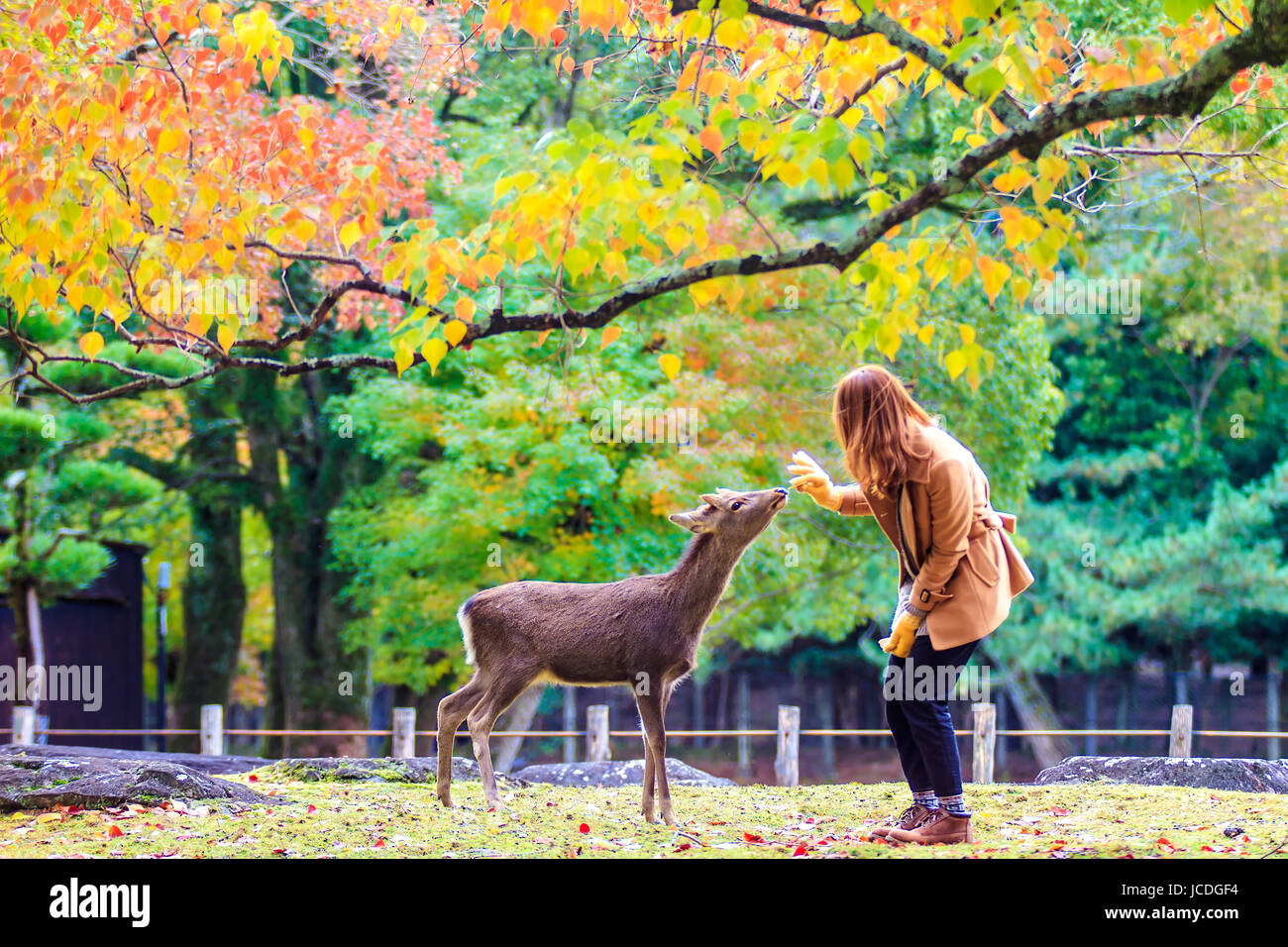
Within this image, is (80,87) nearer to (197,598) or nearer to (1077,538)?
(197,598)

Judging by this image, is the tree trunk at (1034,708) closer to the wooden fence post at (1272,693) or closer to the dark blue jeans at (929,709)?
the wooden fence post at (1272,693)

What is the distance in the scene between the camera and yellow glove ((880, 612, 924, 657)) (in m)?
4.75

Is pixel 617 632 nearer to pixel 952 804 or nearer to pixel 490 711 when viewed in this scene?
pixel 490 711

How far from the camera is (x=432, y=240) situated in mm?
5168

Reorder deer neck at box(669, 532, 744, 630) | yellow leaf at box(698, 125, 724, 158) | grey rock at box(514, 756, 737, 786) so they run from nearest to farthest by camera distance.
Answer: yellow leaf at box(698, 125, 724, 158), deer neck at box(669, 532, 744, 630), grey rock at box(514, 756, 737, 786)

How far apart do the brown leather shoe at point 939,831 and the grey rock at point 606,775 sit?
13.7 feet

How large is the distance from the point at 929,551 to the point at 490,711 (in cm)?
271

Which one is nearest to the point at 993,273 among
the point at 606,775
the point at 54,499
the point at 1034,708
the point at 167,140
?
the point at 167,140

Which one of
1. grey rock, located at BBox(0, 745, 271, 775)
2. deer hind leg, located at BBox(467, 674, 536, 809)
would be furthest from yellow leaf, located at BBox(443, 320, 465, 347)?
grey rock, located at BBox(0, 745, 271, 775)

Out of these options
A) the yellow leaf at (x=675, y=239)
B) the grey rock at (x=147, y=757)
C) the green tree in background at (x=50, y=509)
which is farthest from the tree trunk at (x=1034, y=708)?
the yellow leaf at (x=675, y=239)

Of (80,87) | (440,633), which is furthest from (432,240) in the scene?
(440,633)

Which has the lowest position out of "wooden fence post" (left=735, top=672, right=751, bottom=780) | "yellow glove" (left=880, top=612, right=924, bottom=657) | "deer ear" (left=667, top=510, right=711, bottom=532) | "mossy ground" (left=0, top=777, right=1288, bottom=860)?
"wooden fence post" (left=735, top=672, right=751, bottom=780)

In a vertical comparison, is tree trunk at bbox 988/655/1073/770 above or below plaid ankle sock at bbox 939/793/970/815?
below

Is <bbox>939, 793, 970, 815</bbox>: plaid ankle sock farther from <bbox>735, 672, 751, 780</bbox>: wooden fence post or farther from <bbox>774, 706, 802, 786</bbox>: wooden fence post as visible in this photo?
<bbox>735, 672, 751, 780</bbox>: wooden fence post
